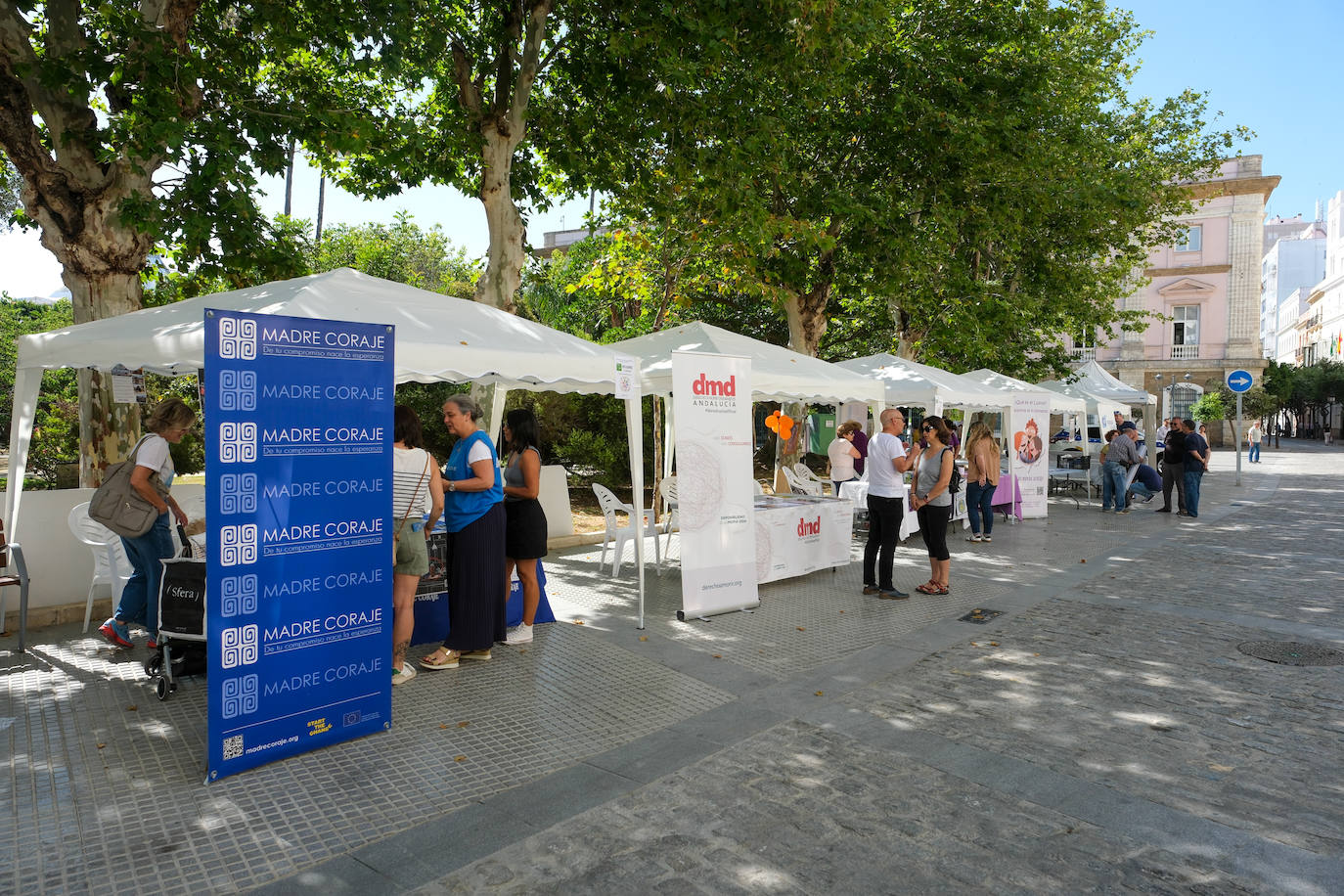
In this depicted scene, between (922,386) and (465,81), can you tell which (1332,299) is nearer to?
(922,386)

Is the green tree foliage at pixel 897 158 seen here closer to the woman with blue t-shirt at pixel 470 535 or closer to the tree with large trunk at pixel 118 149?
the tree with large trunk at pixel 118 149

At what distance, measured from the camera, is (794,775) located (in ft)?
13.6

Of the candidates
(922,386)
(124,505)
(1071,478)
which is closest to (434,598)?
(124,505)

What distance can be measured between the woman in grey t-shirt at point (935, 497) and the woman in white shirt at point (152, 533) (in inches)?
250

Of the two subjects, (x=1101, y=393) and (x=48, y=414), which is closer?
(x=48, y=414)

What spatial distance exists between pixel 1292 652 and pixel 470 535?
6.23m

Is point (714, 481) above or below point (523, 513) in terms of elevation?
above

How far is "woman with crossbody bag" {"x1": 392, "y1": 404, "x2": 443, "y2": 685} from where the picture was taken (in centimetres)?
529

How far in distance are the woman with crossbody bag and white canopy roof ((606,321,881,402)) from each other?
3.53 metres

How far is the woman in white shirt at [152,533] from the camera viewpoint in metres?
5.50

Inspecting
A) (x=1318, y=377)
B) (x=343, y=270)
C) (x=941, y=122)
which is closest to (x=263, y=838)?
(x=343, y=270)

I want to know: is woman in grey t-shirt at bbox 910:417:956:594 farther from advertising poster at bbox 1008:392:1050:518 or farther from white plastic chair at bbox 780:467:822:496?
advertising poster at bbox 1008:392:1050:518

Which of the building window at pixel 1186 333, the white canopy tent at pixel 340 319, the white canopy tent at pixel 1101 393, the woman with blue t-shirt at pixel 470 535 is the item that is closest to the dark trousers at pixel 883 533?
the white canopy tent at pixel 340 319

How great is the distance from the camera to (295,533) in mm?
4156
